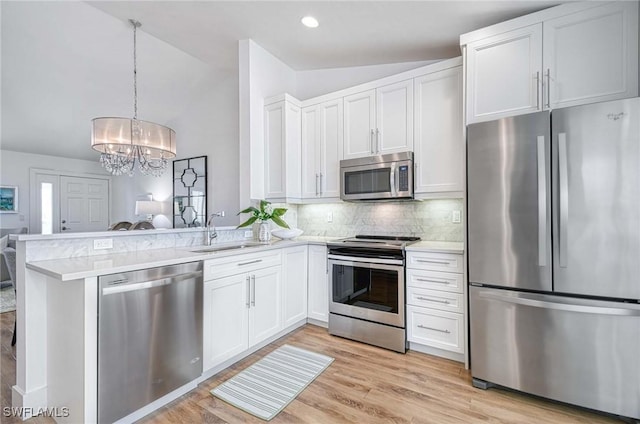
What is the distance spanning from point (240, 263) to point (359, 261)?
3.52 feet

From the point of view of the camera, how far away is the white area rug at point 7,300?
142 inches

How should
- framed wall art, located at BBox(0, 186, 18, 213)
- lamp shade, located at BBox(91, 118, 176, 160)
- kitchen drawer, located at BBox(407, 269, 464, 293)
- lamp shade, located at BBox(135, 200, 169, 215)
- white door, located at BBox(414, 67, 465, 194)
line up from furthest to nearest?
framed wall art, located at BBox(0, 186, 18, 213), lamp shade, located at BBox(135, 200, 169, 215), lamp shade, located at BBox(91, 118, 176, 160), white door, located at BBox(414, 67, 465, 194), kitchen drawer, located at BBox(407, 269, 464, 293)

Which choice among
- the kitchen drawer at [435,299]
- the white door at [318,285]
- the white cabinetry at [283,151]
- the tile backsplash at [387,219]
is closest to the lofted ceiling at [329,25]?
the white cabinetry at [283,151]

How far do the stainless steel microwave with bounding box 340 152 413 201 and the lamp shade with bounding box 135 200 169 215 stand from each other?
4.14m

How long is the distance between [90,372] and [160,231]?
112cm

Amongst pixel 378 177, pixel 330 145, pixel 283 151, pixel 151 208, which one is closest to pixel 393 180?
pixel 378 177

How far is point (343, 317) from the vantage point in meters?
2.80

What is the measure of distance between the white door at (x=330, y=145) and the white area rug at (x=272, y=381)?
1668mm

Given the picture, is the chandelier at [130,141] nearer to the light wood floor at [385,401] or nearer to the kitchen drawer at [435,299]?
the light wood floor at [385,401]

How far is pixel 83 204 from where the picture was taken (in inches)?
273

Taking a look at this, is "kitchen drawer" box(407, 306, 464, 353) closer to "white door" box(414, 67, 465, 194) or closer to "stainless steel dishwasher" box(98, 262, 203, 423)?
"white door" box(414, 67, 465, 194)

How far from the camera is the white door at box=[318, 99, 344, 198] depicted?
126 inches

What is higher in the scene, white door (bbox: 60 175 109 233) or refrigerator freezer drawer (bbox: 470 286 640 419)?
white door (bbox: 60 175 109 233)

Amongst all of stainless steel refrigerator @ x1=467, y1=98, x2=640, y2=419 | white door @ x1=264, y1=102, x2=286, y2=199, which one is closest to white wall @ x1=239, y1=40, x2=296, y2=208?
white door @ x1=264, y1=102, x2=286, y2=199
